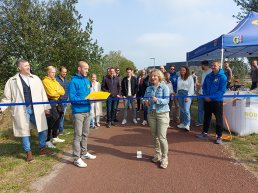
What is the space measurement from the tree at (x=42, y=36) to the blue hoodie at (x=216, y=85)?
10727 millimetres

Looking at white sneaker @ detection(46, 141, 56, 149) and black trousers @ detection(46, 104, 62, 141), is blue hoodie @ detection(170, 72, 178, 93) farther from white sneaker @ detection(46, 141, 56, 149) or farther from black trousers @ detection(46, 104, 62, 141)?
white sneaker @ detection(46, 141, 56, 149)

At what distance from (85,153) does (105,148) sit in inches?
34.8

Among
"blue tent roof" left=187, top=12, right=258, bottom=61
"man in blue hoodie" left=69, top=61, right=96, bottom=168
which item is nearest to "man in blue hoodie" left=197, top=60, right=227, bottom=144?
"blue tent roof" left=187, top=12, right=258, bottom=61

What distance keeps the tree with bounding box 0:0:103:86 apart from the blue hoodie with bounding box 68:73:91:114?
10502 millimetres

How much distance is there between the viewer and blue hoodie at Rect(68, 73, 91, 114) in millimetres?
4949

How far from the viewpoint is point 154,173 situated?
4.65 metres

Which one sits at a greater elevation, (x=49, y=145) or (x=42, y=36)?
(x=42, y=36)

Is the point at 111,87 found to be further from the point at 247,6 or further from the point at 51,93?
the point at 247,6

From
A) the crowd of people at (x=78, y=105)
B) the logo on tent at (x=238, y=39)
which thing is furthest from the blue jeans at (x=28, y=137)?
the logo on tent at (x=238, y=39)

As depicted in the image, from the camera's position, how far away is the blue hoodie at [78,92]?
16.2ft

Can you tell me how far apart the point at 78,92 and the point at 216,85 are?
3.32 meters

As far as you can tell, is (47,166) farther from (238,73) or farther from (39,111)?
(238,73)

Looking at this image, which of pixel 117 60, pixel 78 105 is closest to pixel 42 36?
pixel 78 105

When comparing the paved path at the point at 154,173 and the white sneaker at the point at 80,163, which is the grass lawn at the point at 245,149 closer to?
the paved path at the point at 154,173
